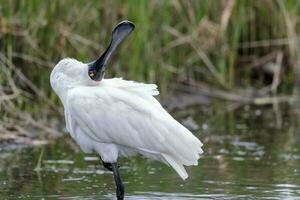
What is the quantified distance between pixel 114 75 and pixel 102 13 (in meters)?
0.69

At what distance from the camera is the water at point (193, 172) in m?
7.54

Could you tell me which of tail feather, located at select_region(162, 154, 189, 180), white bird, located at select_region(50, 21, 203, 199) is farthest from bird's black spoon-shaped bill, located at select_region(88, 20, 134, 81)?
tail feather, located at select_region(162, 154, 189, 180)

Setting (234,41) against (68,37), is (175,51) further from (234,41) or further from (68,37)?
(68,37)

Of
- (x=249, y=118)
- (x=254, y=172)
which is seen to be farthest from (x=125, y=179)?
(x=249, y=118)

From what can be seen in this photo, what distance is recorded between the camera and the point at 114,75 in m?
11.1

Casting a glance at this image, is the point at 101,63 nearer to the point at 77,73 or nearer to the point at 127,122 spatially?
the point at 77,73

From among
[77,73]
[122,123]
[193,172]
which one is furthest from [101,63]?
[193,172]

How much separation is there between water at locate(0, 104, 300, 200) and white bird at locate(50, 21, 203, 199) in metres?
0.34

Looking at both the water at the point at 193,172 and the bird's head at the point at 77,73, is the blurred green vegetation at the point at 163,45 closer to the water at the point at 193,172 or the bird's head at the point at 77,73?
the water at the point at 193,172

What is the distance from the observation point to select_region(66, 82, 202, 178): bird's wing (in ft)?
23.5

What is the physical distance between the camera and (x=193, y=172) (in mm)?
8477

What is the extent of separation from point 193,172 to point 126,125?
4.48 feet

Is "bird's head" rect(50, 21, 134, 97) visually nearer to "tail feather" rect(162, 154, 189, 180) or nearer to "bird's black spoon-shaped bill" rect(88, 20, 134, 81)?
"bird's black spoon-shaped bill" rect(88, 20, 134, 81)

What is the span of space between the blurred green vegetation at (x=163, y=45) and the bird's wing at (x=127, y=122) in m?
2.29
